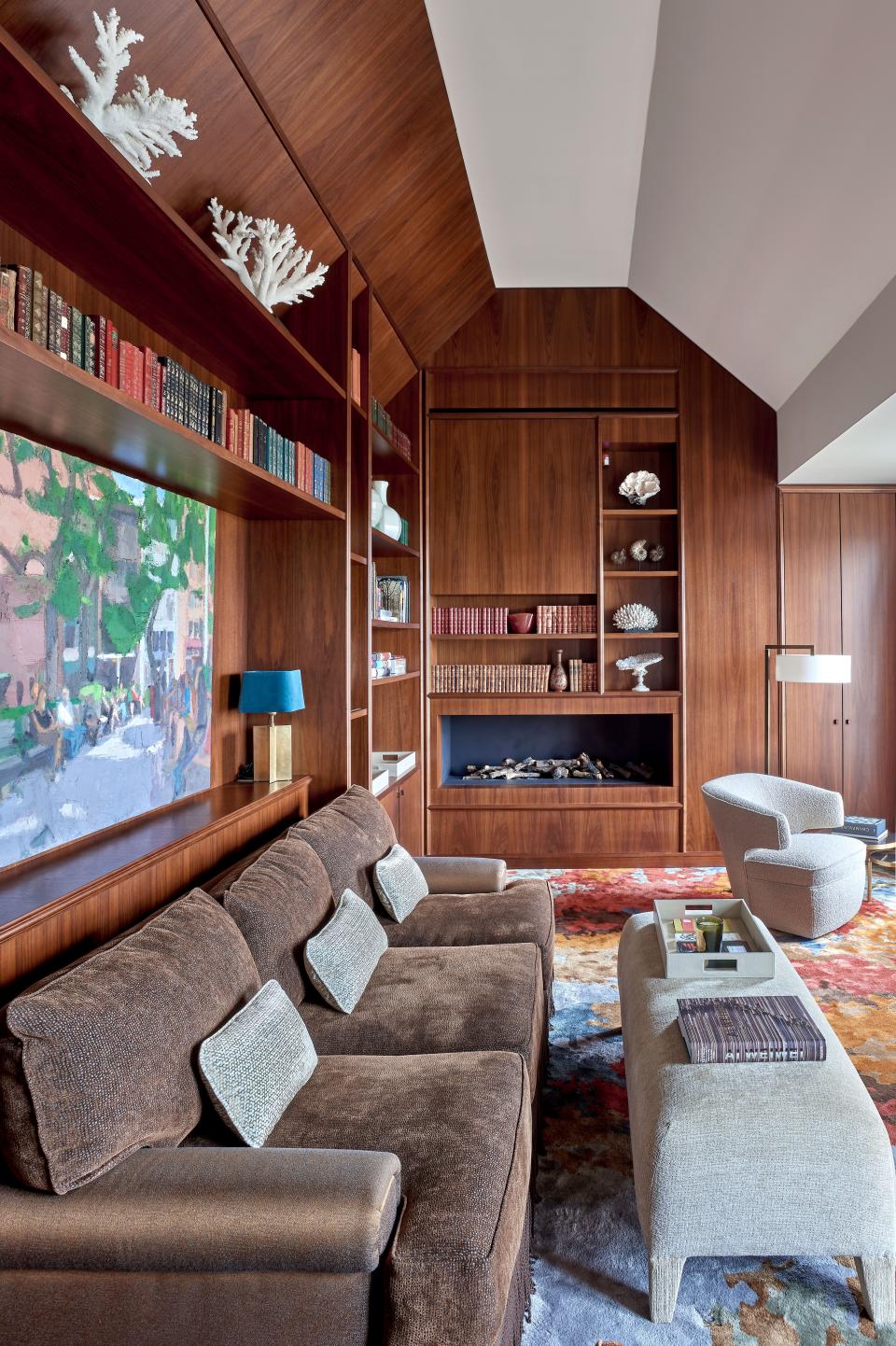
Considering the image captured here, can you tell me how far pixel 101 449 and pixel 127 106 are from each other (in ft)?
2.41

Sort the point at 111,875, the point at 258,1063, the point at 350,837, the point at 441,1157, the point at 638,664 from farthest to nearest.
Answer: the point at 638,664 → the point at 350,837 → the point at 111,875 → the point at 258,1063 → the point at 441,1157

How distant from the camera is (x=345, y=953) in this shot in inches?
86.2

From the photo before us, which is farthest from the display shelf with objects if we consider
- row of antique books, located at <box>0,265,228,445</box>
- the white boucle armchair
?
row of antique books, located at <box>0,265,228,445</box>

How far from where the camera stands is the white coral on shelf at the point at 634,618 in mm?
5156

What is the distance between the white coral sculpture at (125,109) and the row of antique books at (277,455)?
74cm

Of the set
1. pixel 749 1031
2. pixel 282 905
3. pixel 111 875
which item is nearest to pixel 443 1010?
pixel 282 905

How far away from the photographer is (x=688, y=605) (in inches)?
203

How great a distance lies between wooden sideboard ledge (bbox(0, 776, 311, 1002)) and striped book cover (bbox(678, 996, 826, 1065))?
1.32m

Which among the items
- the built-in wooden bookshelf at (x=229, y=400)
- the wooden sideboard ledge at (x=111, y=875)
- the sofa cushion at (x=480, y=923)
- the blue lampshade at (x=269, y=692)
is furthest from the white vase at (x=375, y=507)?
the sofa cushion at (x=480, y=923)

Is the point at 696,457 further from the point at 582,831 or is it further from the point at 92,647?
the point at 92,647

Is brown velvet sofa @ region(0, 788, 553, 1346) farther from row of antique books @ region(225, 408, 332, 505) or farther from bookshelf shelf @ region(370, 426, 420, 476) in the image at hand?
bookshelf shelf @ region(370, 426, 420, 476)

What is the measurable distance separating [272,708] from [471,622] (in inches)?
95.8

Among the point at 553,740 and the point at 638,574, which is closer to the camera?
the point at 638,574

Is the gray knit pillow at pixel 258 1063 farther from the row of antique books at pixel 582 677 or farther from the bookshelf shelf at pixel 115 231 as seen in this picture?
the row of antique books at pixel 582 677
